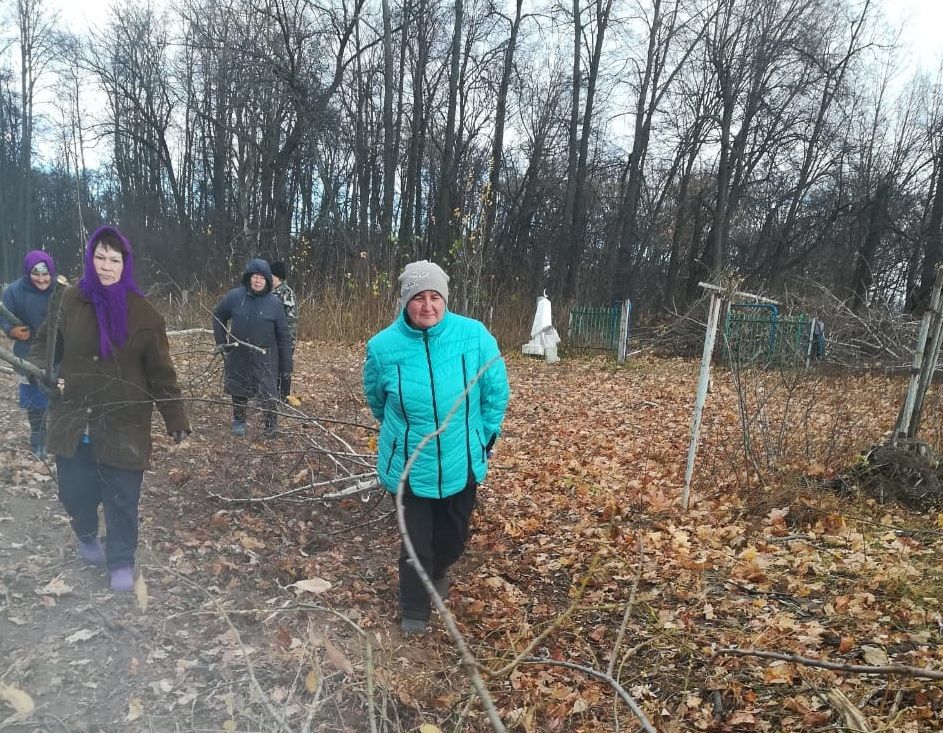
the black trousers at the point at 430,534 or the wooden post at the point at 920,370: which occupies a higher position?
the wooden post at the point at 920,370

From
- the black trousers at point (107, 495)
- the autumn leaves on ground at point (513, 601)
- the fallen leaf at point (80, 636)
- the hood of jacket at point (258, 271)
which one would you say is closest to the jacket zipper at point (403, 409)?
the autumn leaves on ground at point (513, 601)

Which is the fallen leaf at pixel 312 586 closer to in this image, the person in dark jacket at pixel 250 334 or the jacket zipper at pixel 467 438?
the jacket zipper at pixel 467 438

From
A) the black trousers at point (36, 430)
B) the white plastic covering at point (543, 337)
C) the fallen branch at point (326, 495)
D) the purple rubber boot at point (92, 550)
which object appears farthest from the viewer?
the white plastic covering at point (543, 337)

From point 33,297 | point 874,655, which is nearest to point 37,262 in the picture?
point 33,297

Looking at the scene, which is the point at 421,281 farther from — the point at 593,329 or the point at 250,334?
the point at 593,329

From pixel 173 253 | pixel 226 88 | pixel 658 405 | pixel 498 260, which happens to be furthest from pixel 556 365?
pixel 173 253

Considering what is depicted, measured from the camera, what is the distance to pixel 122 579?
117 inches

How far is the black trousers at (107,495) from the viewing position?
2.87m

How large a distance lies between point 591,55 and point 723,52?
13.3 feet

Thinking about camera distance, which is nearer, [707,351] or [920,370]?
[707,351]

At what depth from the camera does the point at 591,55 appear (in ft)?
66.0

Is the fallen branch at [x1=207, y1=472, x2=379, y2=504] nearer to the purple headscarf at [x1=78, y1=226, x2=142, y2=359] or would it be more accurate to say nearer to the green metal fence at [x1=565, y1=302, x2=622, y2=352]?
the purple headscarf at [x1=78, y1=226, x2=142, y2=359]

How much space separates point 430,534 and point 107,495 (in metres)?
1.54

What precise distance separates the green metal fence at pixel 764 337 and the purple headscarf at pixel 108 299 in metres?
3.74
